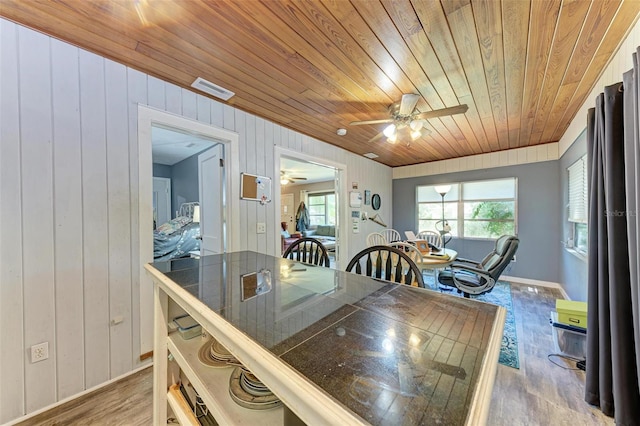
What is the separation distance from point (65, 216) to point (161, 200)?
177 inches

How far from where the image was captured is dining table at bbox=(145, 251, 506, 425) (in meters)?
0.41

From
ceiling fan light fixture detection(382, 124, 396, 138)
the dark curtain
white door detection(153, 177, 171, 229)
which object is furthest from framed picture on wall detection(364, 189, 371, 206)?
white door detection(153, 177, 171, 229)

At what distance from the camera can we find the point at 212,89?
2158 mm

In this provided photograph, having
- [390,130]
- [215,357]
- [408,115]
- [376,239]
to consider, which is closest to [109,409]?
[215,357]

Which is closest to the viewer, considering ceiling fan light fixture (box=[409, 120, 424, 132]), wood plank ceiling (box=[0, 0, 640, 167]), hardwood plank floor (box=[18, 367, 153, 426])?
wood plank ceiling (box=[0, 0, 640, 167])

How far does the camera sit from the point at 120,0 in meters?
1.27

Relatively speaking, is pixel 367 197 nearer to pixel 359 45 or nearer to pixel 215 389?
pixel 359 45

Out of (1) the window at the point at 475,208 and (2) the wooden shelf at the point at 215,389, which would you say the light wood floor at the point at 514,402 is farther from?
(1) the window at the point at 475,208

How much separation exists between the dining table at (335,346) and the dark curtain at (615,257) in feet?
3.66

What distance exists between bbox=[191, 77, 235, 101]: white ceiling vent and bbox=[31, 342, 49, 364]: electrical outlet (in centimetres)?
211

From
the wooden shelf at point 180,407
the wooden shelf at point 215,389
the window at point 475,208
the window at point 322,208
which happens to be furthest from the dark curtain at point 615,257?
the window at point 322,208

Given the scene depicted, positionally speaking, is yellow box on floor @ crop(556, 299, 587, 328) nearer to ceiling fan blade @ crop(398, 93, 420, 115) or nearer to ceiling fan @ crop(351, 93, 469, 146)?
ceiling fan @ crop(351, 93, 469, 146)

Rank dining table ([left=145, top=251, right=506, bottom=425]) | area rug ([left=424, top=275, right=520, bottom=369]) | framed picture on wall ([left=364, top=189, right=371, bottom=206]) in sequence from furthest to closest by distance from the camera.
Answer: framed picture on wall ([left=364, top=189, right=371, bottom=206]) → area rug ([left=424, top=275, right=520, bottom=369]) → dining table ([left=145, top=251, right=506, bottom=425])

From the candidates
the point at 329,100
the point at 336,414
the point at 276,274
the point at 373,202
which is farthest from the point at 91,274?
the point at 373,202
